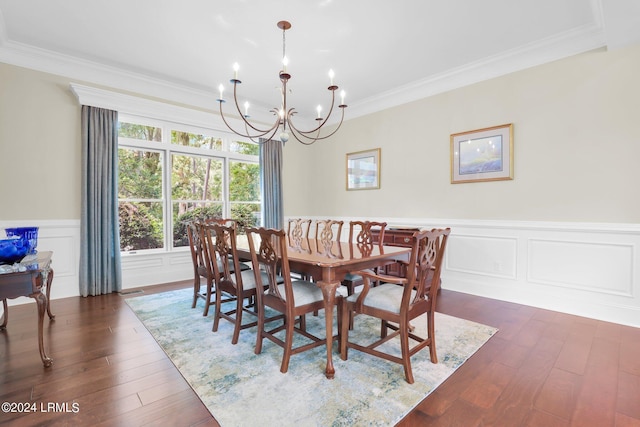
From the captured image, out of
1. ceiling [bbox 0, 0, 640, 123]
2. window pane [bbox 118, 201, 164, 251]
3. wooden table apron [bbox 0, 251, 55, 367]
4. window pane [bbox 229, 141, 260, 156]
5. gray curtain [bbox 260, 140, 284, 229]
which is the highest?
ceiling [bbox 0, 0, 640, 123]

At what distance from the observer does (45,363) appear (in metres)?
2.00

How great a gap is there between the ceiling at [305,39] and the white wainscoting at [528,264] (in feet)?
5.92

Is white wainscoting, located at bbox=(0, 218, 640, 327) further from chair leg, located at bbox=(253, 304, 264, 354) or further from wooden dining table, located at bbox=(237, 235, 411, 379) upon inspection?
chair leg, located at bbox=(253, 304, 264, 354)

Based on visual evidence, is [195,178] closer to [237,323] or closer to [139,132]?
[139,132]

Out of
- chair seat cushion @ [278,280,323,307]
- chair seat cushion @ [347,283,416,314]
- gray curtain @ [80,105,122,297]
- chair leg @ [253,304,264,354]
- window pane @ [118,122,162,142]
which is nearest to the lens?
chair seat cushion @ [347,283,416,314]

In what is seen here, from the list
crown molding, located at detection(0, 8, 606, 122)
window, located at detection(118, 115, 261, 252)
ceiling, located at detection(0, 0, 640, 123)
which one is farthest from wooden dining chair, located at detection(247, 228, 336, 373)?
crown molding, located at detection(0, 8, 606, 122)

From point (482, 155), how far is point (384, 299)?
262 centimetres

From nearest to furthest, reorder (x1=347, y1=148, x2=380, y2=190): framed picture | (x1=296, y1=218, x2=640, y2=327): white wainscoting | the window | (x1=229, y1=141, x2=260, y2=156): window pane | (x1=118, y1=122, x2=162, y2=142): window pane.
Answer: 1. (x1=296, y1=218, x2=640, y2=327): white wainscoting
2. (x1=118, y1=122, x2=162, y2=142): window pane
3. the window
4. (x1=347, y1=148, x2=380, y2=190): framed picture
5. (x1=229, y1=141, x2=260, y2=156): window pane

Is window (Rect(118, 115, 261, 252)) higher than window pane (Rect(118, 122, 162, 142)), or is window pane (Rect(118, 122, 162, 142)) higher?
window pane (Rect(118, 122, 162, 142))

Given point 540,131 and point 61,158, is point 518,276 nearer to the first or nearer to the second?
point 540,131

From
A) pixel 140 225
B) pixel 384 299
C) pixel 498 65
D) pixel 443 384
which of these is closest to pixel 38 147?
pixel 140 225

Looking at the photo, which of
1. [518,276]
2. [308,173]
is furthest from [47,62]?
[518,276]

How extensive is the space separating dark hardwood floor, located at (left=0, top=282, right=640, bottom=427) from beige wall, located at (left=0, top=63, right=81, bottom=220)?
1.32 m

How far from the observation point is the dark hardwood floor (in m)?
1.55
